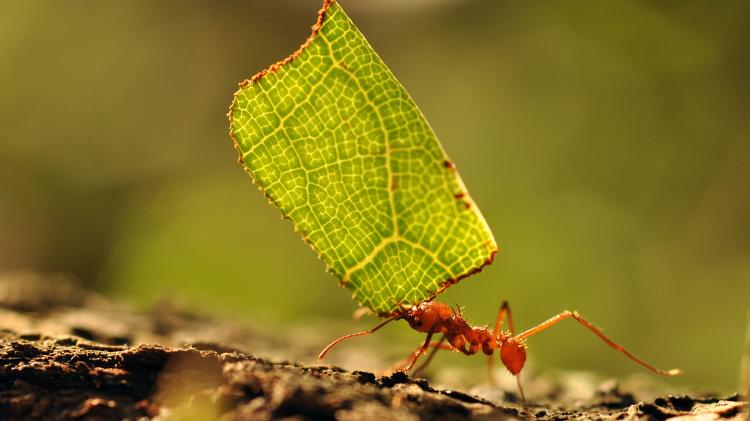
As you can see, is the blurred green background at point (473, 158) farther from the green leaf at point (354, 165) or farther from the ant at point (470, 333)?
the green leaf at point (354, 165)

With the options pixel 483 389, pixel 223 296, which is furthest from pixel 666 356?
pixel 223 296

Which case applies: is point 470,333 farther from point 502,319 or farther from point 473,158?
point 473,158

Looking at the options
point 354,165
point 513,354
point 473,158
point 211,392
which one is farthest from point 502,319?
point 473,158

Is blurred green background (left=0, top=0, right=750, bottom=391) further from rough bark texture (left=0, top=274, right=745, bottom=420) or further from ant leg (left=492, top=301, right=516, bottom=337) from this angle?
rough bark texture (left=0, top=274, right=745, bottom=420)

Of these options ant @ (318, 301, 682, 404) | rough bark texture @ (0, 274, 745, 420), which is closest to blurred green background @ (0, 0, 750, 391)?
ant @ (318, 301, 682, 404)

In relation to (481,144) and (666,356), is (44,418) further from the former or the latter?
(481,144)

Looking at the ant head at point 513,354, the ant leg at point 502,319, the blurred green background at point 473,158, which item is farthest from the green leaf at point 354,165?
the blurred green background at point 473,158
